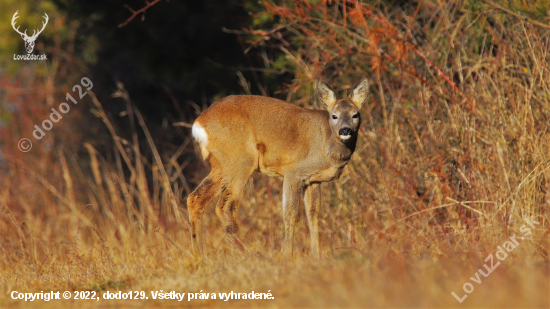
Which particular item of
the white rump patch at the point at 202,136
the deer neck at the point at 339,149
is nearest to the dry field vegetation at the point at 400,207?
the deer neck at the point at 339,149

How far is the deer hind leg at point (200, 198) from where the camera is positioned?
606cm

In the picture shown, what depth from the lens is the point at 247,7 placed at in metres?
9.42

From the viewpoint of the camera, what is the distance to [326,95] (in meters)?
6.21

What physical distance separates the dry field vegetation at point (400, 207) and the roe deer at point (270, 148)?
0.50 metres

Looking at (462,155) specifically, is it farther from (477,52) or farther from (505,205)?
(477,52)

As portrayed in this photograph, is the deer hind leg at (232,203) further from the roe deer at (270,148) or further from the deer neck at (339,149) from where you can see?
the deer neck at (339,149)

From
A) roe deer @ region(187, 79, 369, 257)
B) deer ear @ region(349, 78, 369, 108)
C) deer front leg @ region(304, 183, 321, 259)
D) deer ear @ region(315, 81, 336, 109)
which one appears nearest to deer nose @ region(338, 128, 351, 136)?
roe deer @ region(187, 79, 369, 257)

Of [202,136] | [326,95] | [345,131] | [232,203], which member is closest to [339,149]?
[345,131]

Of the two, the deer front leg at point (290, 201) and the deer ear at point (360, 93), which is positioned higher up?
the deer ear at point (360, 93)

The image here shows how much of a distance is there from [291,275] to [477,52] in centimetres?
471

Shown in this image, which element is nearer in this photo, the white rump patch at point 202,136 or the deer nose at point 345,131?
the deer nose at point 345,131

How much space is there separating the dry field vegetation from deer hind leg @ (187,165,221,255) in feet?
0.83

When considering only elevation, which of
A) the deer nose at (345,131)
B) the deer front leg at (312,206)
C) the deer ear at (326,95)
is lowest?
the deer front leg at (312,206)

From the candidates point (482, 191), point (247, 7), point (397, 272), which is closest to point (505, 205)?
point (482, 191)
